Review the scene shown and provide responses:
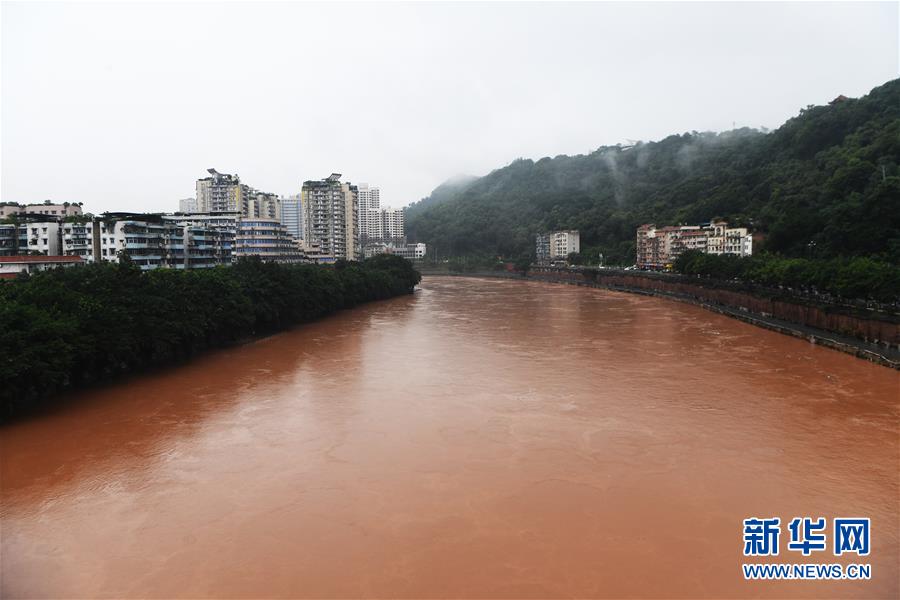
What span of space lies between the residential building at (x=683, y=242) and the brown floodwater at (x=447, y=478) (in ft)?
91.8

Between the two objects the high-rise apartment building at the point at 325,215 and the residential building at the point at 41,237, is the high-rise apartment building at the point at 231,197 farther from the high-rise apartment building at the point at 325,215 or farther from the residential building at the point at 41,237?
the residential building at the point at 41,237

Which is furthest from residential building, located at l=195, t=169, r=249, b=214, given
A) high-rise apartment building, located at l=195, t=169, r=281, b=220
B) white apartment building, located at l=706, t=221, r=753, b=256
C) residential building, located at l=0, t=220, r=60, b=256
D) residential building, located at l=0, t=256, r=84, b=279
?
white apartment building, located at l=706, t=221, r=753, b=256

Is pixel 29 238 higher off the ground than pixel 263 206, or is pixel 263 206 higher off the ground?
pixel 263 206

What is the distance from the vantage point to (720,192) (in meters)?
54.5

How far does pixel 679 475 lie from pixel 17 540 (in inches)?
366

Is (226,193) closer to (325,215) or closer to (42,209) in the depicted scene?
(325,215)

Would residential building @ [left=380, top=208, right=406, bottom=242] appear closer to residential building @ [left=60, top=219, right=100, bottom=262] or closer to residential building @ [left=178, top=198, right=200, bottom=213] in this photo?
residential building @ [left=178, top=198, right=200, bottom=213]

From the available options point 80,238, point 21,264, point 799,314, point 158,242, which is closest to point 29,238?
point 80,238

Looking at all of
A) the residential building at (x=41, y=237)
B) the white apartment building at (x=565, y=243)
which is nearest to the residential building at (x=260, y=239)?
the residential building at (x=41, y=237)

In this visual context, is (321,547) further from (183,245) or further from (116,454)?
(183,245)

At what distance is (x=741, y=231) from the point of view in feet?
142

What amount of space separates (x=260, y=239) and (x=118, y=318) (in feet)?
83.0

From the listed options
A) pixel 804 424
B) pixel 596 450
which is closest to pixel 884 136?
pixel 804 424

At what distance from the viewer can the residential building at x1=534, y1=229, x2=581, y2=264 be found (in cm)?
7044
